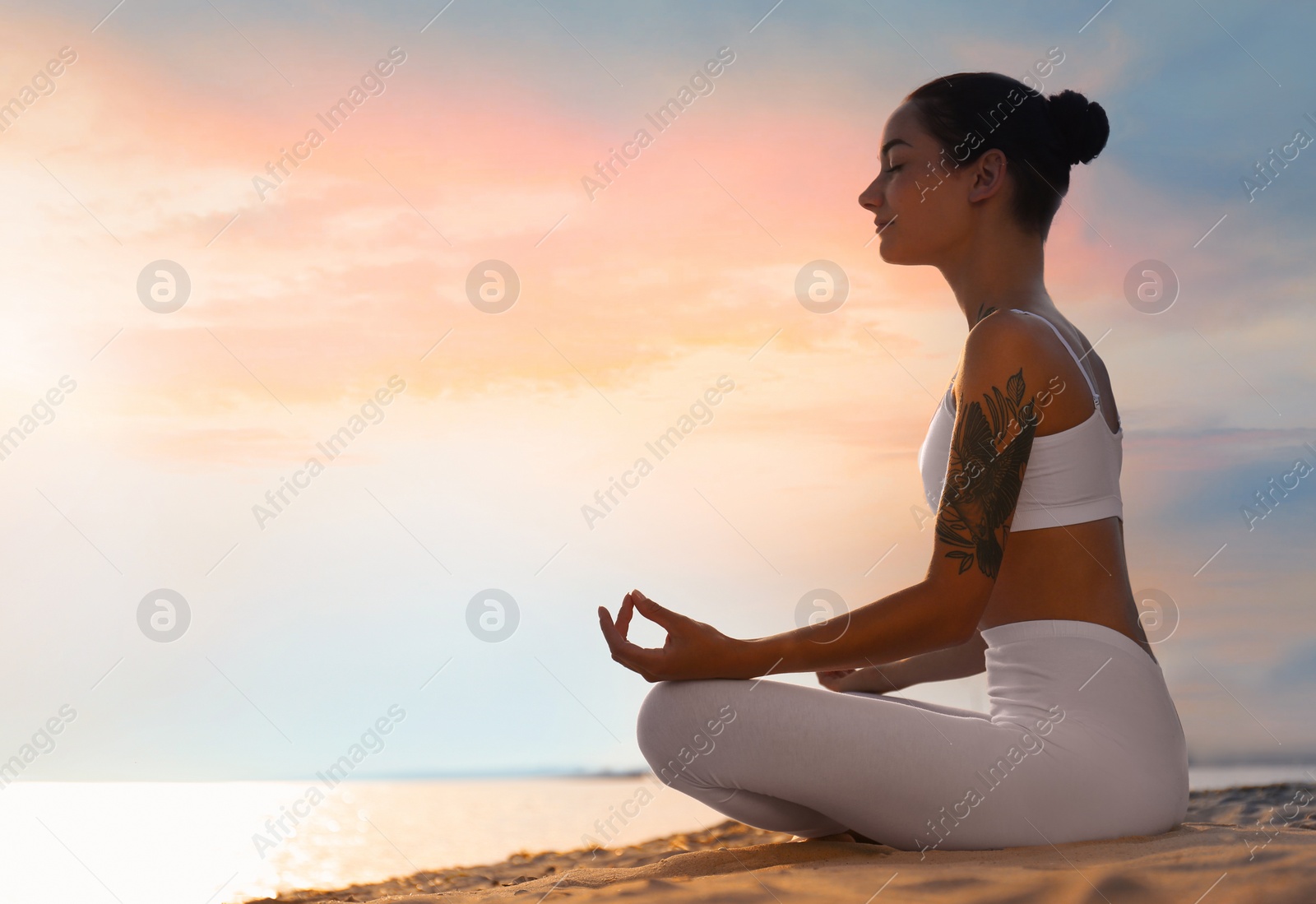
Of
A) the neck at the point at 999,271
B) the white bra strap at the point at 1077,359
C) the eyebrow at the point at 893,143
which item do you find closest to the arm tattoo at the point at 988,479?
the white bra strap at the point at 1077,359

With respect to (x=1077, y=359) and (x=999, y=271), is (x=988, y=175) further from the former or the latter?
(x=1077, y=359)

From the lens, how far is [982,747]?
1.45m

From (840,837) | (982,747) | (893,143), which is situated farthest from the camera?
(893,143)

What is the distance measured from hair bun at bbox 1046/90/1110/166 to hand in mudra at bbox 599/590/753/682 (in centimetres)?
122

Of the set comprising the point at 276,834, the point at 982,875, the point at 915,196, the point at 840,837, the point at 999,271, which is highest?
the point at 915,196

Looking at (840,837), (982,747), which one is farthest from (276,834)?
→ (982,747)

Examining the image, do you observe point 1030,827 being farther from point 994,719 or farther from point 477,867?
point 477,867

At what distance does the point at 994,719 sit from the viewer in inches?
60.2

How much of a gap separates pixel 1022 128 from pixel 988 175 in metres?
0.13

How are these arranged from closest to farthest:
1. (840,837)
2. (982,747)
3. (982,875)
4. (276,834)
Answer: (982,875)
(982,747)
(840,837)
(276,834)

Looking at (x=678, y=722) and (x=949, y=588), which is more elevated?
(x=949, y=588)

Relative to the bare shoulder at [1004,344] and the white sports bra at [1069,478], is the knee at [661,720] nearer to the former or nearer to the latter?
the white sports bra at [1069,478]

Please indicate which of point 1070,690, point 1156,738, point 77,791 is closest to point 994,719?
point 1070,690

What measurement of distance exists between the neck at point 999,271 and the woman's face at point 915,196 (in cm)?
5
